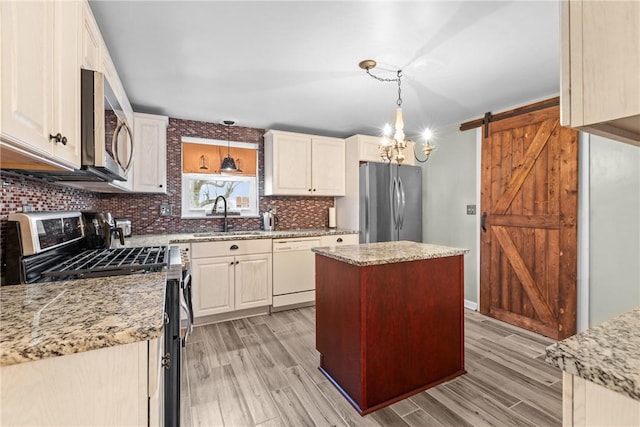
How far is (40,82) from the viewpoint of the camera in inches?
37.4

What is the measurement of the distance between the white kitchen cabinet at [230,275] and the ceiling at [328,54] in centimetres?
148

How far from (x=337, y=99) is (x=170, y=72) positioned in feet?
4.84

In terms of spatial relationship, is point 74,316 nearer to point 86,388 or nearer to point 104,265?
point 86,388

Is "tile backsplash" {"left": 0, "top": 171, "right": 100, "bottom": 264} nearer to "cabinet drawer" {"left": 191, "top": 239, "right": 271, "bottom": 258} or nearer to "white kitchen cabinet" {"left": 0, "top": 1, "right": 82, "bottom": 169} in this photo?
"white kitchen cabinet" {"left": 0, "top": 1, "right": 82, "bottom": 169}

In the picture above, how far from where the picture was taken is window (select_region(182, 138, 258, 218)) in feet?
12.1

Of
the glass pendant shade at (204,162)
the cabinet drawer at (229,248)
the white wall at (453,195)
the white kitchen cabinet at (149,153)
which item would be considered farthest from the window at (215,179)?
the white wall at (453,195)

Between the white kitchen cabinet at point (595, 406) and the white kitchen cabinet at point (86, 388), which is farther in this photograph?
the white kitchen cabinet at point (86, 388)

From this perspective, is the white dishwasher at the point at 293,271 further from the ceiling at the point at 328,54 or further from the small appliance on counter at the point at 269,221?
the ceiling at the point at 328,54

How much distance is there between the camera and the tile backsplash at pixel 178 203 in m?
3.07

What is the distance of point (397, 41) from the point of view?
1.96 meters

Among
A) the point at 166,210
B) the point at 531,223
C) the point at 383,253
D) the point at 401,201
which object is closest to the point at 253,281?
the point at 166,210

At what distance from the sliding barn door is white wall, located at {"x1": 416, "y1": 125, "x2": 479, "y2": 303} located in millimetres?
165

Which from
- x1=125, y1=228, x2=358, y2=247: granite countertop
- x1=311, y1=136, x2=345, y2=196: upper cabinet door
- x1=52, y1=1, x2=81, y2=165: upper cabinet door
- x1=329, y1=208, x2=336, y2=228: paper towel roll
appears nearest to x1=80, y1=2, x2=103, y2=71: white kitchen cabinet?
x1=52, y1=1, x2=81, y2=165: upper cabinet door

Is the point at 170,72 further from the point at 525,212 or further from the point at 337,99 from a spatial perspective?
the point at 525,212
